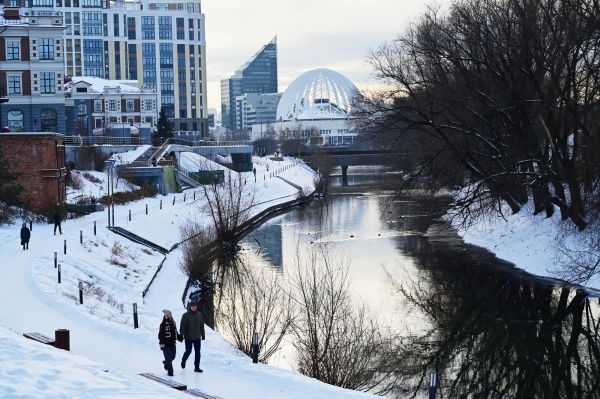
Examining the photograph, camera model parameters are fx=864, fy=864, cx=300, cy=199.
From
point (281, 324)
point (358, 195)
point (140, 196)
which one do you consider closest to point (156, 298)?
point (281, 324)

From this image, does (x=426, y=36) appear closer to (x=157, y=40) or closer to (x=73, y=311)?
(x=73, y=311)

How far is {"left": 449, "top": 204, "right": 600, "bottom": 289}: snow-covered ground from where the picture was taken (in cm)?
3469

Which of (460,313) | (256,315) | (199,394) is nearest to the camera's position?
(199,394)

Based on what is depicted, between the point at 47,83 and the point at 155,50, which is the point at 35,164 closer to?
the point at 47,83

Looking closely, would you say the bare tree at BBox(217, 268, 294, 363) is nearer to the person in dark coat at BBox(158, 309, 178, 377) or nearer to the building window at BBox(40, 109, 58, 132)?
the person in dark coat at BBox(158, 309, 178, 377)

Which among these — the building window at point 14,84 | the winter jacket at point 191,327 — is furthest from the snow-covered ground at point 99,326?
the building window at point 14,84

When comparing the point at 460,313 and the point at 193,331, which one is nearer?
the point at 193,331

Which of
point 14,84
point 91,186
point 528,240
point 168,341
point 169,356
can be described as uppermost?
point 14,84

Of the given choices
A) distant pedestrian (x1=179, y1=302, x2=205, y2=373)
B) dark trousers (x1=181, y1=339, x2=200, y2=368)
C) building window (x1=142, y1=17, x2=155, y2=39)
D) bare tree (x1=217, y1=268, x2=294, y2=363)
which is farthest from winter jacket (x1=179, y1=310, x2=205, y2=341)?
building window (x1=142, y1=17, x2=155, y2=39)

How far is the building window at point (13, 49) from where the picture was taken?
57191 millimetres

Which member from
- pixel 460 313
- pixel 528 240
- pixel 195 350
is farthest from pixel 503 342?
pixel 528 240

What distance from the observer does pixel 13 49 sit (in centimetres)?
5750

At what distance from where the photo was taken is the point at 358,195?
253ft

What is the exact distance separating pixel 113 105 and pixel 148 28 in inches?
2664
